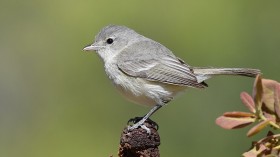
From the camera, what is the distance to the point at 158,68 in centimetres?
344

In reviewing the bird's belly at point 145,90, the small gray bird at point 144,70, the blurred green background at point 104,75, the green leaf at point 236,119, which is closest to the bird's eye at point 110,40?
the small gray bird at point 144,70

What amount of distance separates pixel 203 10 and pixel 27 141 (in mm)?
1948

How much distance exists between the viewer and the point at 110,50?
3734 millimetres

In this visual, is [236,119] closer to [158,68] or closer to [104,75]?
[158,68]

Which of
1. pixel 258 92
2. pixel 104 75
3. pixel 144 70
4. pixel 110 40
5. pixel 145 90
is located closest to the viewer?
pixel 258 92

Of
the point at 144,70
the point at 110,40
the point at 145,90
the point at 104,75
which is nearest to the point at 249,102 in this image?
the point at 145,90

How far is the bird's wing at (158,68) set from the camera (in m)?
3.26

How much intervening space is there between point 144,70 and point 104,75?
2.45 meters

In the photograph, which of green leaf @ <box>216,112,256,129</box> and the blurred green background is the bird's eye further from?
green leaf @ <box>216,112,256,129</box>

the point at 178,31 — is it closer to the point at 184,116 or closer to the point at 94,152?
the point at 184,116

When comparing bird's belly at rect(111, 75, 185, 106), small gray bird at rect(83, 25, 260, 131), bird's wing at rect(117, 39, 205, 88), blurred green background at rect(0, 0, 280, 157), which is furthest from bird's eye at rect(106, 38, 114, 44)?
blurred green background at rect(0, 0, 280, 157)

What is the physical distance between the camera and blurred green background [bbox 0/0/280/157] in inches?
205

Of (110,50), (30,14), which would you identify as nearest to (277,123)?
(110,50)

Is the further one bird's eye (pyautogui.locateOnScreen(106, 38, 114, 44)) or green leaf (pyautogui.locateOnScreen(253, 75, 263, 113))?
bird's eye (pyautogui.locateOnScreen(106, 38, 114, 44))
